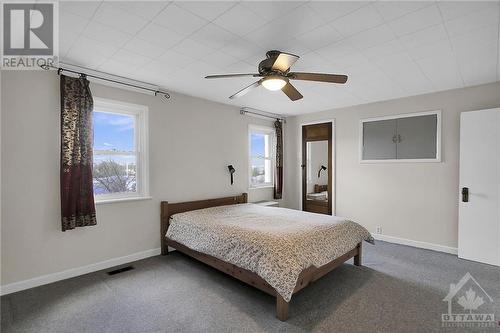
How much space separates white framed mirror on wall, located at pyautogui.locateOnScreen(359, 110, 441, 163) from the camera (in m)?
4.04

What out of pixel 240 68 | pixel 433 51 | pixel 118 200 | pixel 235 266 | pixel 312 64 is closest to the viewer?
pixel 433 51

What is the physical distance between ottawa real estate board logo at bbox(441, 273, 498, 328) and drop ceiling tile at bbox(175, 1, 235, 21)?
3.16 metres

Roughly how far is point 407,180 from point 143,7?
14.5 feet

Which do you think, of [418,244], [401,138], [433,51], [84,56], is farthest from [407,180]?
[84,56]

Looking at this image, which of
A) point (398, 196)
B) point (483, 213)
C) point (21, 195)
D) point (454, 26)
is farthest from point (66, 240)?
point (483, 213)

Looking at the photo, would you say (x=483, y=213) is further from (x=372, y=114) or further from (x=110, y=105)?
(x=110, y=105)

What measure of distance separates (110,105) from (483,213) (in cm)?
533

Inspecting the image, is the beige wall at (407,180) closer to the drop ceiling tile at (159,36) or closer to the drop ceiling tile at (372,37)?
the drop ceiling tile at (372,37)

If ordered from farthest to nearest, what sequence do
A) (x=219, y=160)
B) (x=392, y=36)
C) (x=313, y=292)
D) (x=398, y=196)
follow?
(x=219, y=160) → (x=398, y=196) → (x=313, y=292) → (x=392, y=36)

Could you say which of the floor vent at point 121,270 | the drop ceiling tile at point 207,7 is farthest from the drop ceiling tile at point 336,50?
the floor vent at point 121,270

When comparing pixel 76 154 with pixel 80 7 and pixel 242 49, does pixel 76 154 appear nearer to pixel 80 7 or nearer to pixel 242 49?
pixel 80 7

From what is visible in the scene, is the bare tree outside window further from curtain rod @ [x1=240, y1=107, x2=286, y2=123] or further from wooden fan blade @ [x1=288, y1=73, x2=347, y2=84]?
wooden fan blade @ [x1=288, y1=73, x2=347, y2=84]

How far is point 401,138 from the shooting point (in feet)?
14.3

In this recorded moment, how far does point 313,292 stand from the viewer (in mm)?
2730
